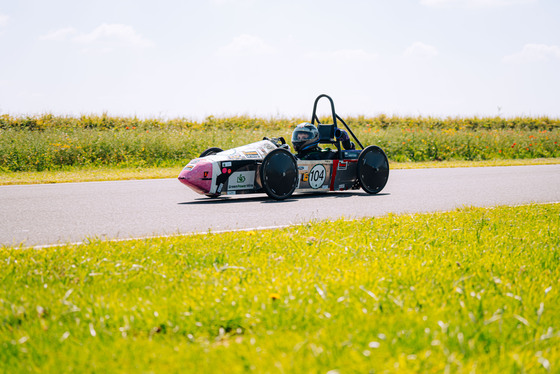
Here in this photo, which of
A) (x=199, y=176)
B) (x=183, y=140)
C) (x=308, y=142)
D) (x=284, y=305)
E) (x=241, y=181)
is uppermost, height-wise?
(x=183, y=140)

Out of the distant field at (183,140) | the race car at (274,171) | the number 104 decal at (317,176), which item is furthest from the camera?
the distant field at (183,140)

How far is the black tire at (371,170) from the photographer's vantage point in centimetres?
1055

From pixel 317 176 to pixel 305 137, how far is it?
830 millimetres

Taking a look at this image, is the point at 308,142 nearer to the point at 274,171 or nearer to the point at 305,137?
the point at 305,137

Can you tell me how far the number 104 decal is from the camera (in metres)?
10.1

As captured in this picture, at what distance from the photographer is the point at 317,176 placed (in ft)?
33.3

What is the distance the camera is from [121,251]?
4.99 metres

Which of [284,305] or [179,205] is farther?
[179,205]

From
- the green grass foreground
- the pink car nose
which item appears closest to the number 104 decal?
the pink car nose

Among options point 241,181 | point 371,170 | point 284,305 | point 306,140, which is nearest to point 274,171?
point 241,181

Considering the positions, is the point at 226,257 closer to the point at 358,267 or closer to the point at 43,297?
the point at 358,267

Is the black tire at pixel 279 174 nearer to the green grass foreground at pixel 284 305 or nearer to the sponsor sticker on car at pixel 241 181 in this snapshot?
the sponsor sticker on car at pixel 241 181

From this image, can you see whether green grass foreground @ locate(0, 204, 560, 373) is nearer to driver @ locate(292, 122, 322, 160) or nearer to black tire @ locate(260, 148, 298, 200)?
black tire @ locate(260, 148, 298, 200)

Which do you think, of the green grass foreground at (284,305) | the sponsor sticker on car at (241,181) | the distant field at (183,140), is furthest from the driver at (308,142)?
the distant field at (183,140)
